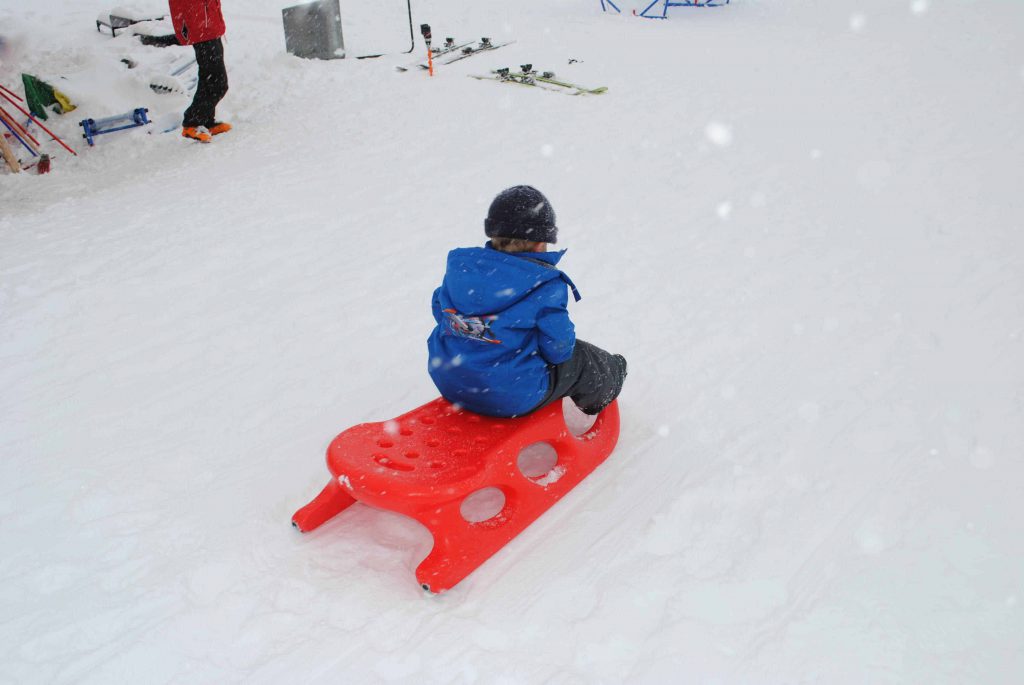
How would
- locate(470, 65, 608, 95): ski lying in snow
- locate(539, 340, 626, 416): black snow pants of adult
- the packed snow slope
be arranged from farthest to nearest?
locate(470, 65, 608, 95): ski lying in snow → locate(539, 340, 626, 416): black snow pants of adult → the packed snow slope

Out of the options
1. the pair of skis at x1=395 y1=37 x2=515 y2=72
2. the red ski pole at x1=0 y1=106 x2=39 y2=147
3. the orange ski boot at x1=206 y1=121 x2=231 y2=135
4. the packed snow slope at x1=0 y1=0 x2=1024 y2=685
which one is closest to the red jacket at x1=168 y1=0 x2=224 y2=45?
the orange ski boot at x1=206 y1=121 x2=231 y2=135

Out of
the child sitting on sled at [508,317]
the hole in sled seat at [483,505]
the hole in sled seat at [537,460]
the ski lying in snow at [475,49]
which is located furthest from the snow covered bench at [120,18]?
the hole in sled seat at [483,505]

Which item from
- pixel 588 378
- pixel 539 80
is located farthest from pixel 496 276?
pixel 539 80

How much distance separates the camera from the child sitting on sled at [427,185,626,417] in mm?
2504

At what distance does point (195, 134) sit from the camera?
23.6 feet

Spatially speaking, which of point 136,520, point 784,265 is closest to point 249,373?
point 136,520

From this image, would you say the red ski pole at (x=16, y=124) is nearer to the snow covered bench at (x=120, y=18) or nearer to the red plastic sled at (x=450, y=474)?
the snow covered bench at (x=120, y=18)

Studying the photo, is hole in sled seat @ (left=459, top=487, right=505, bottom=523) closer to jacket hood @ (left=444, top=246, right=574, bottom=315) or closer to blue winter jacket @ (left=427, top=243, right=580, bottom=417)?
blue winter jacket @ (left=427, top=243, right=580, bottom=417)

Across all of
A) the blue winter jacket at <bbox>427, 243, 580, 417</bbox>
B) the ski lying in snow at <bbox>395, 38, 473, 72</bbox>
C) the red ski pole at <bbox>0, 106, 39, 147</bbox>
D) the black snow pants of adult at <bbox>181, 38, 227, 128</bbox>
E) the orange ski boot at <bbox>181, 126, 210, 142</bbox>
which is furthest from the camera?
the ski lying in snow at <bbox>395, 38, 473, 72</bbox>

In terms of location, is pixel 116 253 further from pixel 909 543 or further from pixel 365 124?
pixel 909 543

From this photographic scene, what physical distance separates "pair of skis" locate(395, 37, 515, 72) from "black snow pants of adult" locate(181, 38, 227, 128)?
317 centimetres

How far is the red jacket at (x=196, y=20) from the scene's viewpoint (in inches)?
269

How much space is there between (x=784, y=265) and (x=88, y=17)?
9816 millimetres

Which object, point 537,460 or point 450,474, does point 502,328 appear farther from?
point 537,460
